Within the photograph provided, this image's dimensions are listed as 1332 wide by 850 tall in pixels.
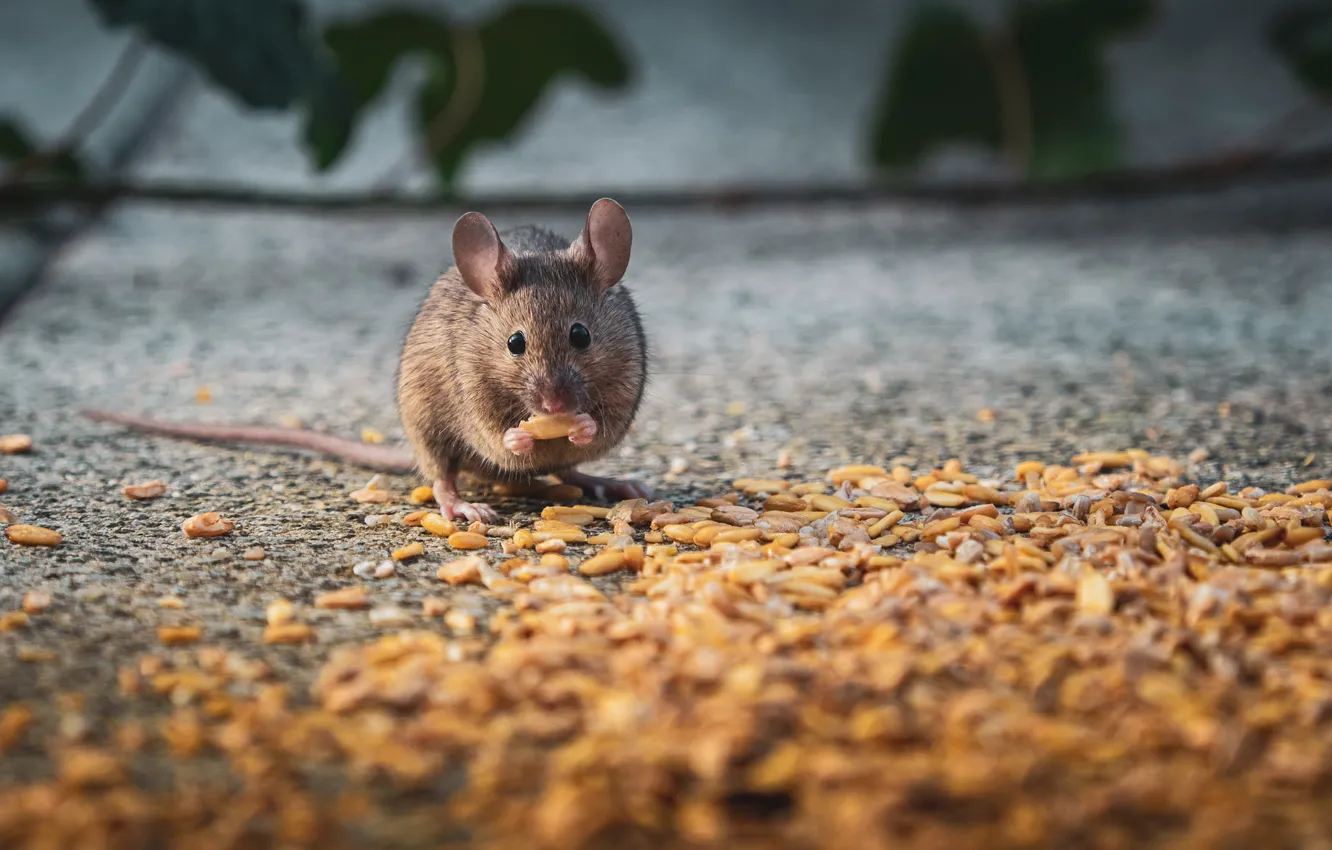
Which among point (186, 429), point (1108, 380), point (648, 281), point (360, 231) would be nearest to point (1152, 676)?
point (1108, 380)

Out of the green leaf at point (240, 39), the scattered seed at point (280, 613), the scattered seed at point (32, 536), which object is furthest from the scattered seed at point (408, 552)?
the green leaf at point (240, 39)

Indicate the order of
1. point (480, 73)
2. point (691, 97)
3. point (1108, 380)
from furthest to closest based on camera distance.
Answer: point (691, 97) < point (480, 73) < point (1108, 380)

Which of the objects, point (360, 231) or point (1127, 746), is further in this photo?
point (360, 231)

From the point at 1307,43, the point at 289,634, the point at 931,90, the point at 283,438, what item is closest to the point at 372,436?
the point at 283,438

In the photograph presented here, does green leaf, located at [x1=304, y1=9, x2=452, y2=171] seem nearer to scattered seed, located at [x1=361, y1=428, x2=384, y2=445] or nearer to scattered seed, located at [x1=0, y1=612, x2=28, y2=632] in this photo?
scattered seed, located at [x1=361, y1=428, x2=384, y2=445]

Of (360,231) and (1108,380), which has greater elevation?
(360,231)

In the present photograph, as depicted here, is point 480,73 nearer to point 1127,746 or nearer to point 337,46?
point 337,46

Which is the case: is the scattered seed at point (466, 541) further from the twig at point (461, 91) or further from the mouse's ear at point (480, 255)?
the twig at point (461, 91)
